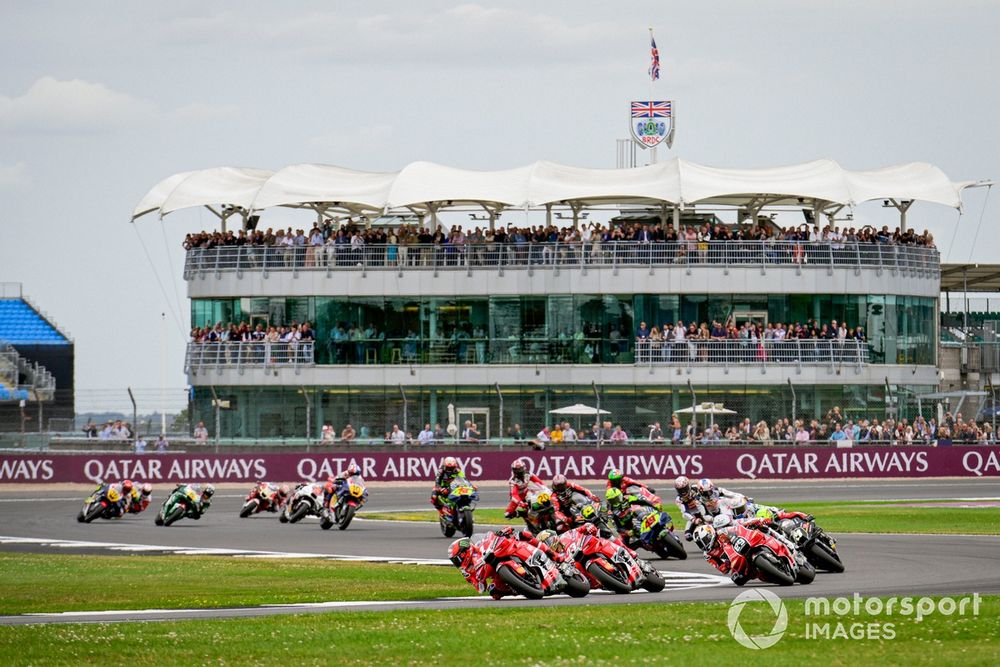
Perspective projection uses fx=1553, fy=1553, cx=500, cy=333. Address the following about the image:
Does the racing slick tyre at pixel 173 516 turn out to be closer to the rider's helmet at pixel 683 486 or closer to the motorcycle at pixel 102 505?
the motorcycle at pixel 102 505

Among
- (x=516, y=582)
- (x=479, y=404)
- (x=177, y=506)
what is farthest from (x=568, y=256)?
(x=516, y=582)

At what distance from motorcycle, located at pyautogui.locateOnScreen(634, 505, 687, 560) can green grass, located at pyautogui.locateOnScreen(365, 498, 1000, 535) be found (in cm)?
712

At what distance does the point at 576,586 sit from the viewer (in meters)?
18.0

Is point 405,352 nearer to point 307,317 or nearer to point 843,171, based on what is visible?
point 307,317

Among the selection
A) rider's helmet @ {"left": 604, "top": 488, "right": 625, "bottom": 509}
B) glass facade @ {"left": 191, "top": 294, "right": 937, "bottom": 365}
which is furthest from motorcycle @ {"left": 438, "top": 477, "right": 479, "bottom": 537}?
glass facade @ {"left": 191, "top": 294, "right": 937, "bottom": 365}

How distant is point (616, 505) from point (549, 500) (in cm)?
109

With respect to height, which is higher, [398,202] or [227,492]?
[398,202]

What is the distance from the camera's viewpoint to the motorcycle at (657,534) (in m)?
23.4

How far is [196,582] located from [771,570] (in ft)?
25.8

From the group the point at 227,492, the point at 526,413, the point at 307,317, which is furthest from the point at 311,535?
the point at 307,317

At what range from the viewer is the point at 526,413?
5541 centimetres

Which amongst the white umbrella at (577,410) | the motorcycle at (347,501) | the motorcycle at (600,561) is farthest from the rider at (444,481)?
the white umbrella at (577,410)

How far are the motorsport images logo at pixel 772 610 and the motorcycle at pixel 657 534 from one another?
190 inches

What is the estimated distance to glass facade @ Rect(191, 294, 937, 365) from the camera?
57.8 m
